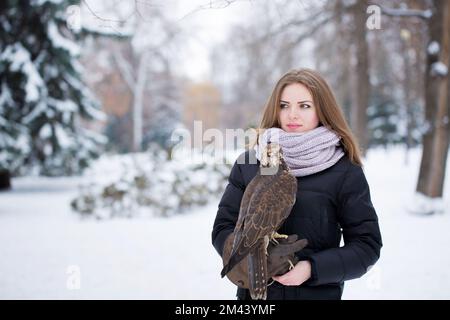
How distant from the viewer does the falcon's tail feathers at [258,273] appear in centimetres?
181

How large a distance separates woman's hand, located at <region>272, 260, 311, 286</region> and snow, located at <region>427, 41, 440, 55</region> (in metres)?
8.32

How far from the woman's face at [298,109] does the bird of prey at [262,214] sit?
269mm

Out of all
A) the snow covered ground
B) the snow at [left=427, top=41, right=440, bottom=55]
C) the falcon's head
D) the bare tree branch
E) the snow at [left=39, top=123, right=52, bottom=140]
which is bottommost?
the snow covered ground

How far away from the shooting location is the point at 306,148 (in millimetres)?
2092

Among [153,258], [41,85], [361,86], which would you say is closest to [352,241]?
[153,258]

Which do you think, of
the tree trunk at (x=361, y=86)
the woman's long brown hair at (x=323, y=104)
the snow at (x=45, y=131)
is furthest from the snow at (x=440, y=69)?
the snow at (x=45, y=131)

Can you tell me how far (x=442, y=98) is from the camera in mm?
9000

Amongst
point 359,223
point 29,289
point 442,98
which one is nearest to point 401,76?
point 442,98

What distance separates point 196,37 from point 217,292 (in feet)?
74.5

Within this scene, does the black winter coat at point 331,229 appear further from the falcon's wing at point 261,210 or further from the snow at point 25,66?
the snow at point 25,66

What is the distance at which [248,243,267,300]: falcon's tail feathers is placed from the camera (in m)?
1.81

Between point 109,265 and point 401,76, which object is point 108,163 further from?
point 401,76

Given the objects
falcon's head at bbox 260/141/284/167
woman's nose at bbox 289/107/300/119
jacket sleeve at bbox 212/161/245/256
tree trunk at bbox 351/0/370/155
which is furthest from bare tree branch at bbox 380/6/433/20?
falcon's head at bbox 260/141/284/167

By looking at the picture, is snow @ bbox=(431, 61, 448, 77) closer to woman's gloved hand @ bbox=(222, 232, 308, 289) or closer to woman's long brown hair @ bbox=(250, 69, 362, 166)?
woman's long brown hair @ bbox=(250, 69, 362, 166)
